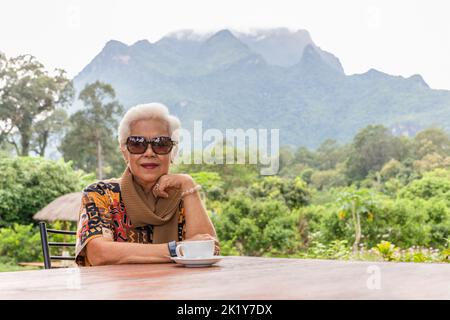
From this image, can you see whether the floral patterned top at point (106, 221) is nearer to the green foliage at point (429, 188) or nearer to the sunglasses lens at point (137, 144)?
the sunglasses lens at point (137, 144)

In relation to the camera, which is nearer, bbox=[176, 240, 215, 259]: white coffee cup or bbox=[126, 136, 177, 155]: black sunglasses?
bbox=[176, 240, 215, 259]: white coffee cup

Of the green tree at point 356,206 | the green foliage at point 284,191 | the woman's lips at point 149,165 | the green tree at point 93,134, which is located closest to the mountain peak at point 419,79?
the green foliage at point 284,191

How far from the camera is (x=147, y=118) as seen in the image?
1773 mm

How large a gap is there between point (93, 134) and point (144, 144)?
8.94 m

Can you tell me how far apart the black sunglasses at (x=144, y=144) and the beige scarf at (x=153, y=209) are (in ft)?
0.22

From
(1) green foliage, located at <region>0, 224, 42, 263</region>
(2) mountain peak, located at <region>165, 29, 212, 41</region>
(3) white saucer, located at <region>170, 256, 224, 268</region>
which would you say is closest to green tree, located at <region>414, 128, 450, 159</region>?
(1) green foliage, located at <region>0, 224, 42, 263</region>

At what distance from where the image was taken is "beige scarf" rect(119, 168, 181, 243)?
63.8 inches

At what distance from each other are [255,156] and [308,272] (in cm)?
853

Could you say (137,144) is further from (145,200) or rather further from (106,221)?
(106,221)

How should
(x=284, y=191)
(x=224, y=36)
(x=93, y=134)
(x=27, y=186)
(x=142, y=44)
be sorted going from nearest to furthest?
(x=284, y=191) → (x=27, y=186) → (x=93, y=134) → (x=142, y=44) → (x=224, y=36)

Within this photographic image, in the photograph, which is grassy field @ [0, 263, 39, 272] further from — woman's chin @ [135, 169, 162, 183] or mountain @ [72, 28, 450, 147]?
woman's chin @ [135, 169, 162, 183]

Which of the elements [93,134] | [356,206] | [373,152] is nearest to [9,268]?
[93,134]

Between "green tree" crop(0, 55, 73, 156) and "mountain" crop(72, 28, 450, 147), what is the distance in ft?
2.23

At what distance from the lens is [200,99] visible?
40.6ft
